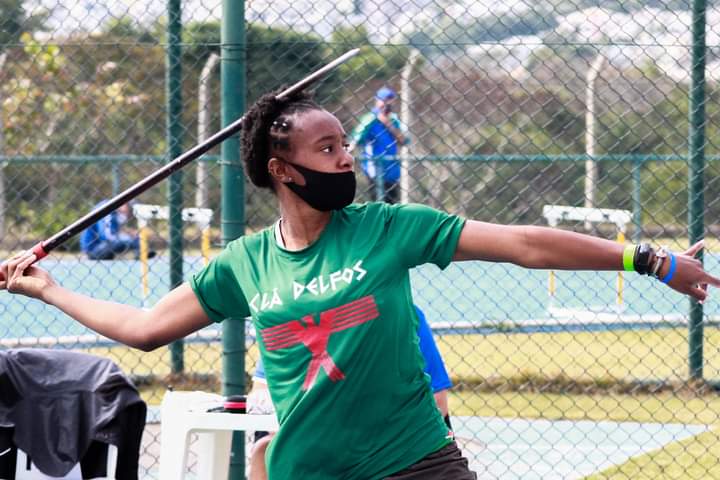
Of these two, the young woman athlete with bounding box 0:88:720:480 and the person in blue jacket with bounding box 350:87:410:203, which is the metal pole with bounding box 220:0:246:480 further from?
the person in blue jacket with bounding box 350:87:410:203

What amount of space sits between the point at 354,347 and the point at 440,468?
0.38 m

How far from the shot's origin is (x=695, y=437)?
6.36 m

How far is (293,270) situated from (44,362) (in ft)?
6.50

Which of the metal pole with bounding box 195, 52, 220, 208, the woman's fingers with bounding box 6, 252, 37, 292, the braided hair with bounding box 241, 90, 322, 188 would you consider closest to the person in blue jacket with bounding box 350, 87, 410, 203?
the metal pole with bounding box 195, 52, 220, 208

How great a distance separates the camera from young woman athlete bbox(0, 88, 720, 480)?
2.98 meters

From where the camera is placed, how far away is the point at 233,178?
4.77 m

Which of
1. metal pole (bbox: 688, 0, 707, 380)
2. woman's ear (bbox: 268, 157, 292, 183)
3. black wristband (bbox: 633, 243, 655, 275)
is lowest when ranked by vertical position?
black wristband (bbox: 633, 243, 655, 275)

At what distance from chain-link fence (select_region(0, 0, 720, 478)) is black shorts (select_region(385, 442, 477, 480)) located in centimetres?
258

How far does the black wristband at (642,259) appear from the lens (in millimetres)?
2969

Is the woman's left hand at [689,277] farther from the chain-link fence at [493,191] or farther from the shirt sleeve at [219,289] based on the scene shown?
the chain-link fence at [493,191]

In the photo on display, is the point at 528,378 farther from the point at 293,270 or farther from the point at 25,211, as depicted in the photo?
the point at 25,211

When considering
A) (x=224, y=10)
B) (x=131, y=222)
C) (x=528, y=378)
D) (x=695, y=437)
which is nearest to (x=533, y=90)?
(x=131, y=222)

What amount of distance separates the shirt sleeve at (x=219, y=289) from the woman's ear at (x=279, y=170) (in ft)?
0.80

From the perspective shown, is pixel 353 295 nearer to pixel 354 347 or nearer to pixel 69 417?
pixel 354 347
